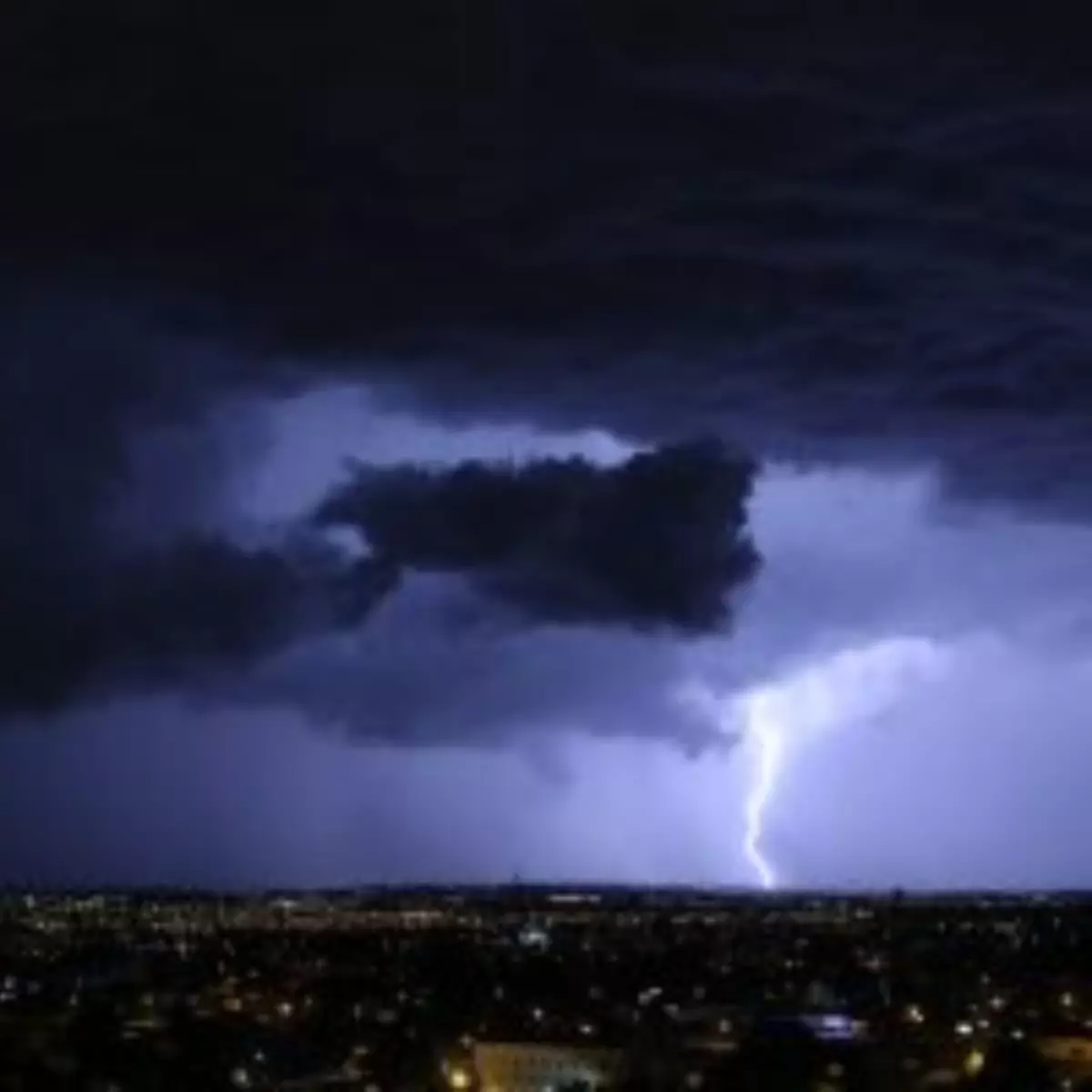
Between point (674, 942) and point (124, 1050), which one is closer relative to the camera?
point (124, 1050)

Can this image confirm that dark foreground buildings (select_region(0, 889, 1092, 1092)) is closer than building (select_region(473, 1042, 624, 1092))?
Yes

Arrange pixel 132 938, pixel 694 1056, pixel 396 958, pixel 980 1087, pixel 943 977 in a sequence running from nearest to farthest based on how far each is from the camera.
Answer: pixel 980 1087 < pixel 694 1056 < pixel 943 977 < pixel 396 958 < pixel 132 938

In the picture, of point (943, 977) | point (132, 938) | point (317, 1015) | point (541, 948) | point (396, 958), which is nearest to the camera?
point (317, 1015)

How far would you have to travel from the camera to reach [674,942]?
158 metres

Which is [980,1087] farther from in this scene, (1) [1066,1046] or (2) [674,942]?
(2) [674,942]

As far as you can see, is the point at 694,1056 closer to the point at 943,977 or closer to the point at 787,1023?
the point at 787,1023

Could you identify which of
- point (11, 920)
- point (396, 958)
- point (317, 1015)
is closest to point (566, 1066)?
point (317, 1015)

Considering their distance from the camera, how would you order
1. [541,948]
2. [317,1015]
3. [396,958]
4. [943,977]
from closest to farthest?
[317,1015]
[943,977]
[396,958]
[541,948]

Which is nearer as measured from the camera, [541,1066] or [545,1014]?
[541,1066]

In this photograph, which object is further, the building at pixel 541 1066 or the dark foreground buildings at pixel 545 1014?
the building at pixel 541 1066

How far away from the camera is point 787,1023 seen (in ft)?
242

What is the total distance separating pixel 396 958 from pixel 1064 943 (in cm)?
3821

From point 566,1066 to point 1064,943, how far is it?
85218 millimetres

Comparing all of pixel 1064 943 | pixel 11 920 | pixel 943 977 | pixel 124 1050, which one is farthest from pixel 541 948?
pixel 124 1050
